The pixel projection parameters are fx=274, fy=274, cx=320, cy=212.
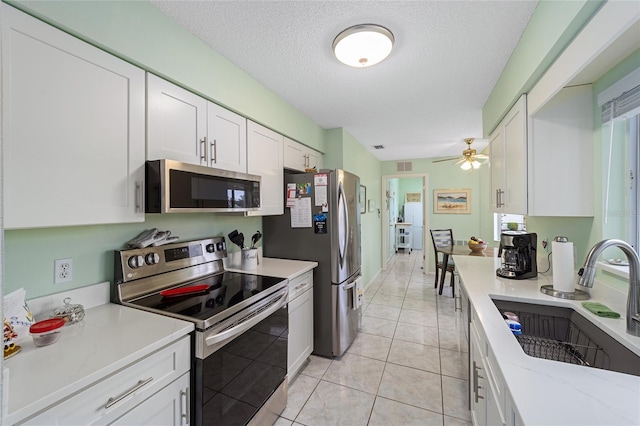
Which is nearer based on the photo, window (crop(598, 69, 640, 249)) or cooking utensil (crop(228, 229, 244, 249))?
window (crop(598, 69, 640, 249))

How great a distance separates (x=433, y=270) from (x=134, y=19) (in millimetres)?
5642

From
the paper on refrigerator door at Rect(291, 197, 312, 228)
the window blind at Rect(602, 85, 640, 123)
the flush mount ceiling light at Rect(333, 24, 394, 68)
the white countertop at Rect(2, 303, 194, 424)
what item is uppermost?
the flush mount ceiling light at Rect(333, 24, 394, 68)

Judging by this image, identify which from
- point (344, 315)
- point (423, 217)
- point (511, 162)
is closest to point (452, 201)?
point (423, 217)

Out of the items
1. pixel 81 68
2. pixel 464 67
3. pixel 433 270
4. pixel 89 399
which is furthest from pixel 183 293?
pixel 433 270

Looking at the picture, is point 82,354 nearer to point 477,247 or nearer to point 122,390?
point 122,390

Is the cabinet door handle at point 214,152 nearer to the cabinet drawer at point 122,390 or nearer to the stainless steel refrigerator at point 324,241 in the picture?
the stainless steel refrigerator at point 324,241

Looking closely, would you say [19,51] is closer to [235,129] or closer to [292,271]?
[235,129]

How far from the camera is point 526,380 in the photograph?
2.79 feet

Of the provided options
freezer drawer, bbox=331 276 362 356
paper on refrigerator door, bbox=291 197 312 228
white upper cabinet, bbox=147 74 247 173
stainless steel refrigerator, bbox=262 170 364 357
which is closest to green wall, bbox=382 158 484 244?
freezer drawer, bbox=331 276 362 356

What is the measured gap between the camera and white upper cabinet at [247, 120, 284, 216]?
2.25m

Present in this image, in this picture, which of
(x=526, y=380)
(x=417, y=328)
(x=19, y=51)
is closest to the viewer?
(x=526, y=380)

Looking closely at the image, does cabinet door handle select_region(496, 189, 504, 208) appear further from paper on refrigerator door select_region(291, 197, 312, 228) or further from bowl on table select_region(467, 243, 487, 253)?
bowl on table select_region(467, 243, 487, 253)

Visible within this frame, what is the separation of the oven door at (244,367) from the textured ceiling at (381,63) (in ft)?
5.45

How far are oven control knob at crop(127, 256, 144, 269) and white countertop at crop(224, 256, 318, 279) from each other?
723 millimetres
